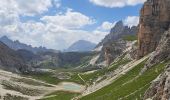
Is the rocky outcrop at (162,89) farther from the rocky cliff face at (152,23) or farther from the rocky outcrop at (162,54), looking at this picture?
the rocky cliff face at (152,23)

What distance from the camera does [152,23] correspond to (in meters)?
169

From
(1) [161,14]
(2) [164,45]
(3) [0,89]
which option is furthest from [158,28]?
(3) [0,89]

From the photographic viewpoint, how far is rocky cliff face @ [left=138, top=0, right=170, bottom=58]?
166750mm

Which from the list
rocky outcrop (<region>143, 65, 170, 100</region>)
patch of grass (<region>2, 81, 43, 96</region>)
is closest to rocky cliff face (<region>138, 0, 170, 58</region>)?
patch of grass (<region>2, 81, 43, 96</region>)

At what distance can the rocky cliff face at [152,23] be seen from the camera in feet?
547

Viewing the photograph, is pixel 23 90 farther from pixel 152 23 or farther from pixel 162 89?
pixel 162 89

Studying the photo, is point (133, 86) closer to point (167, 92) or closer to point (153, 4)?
point (167, 92)

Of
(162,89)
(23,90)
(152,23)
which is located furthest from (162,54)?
(23,90)

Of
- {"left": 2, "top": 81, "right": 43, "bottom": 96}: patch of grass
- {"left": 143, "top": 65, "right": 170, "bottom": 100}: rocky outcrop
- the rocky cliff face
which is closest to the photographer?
{"left": 143, "top": 65, "right": 170, "bottom": 100}: rocky outcrop

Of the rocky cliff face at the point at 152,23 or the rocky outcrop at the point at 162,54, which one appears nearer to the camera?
the rocky outcrop at the point at 162,54

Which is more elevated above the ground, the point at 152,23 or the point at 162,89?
the point at 152,23

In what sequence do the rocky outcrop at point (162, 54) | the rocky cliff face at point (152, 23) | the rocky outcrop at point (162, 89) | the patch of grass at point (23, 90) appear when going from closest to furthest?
the rocky outcrop at point (162, 89) → the rocky outcrop at point (162, 54) → the rocky cliff face at point (152, 23) → the patch of grass at point (23, 90)

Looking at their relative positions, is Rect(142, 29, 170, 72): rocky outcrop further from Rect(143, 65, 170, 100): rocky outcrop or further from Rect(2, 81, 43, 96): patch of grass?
Rect(2, 81, 43, 96): patch of grass

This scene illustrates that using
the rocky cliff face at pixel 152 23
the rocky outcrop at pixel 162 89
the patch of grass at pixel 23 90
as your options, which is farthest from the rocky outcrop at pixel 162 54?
the patch of grass at pixel 23 90
